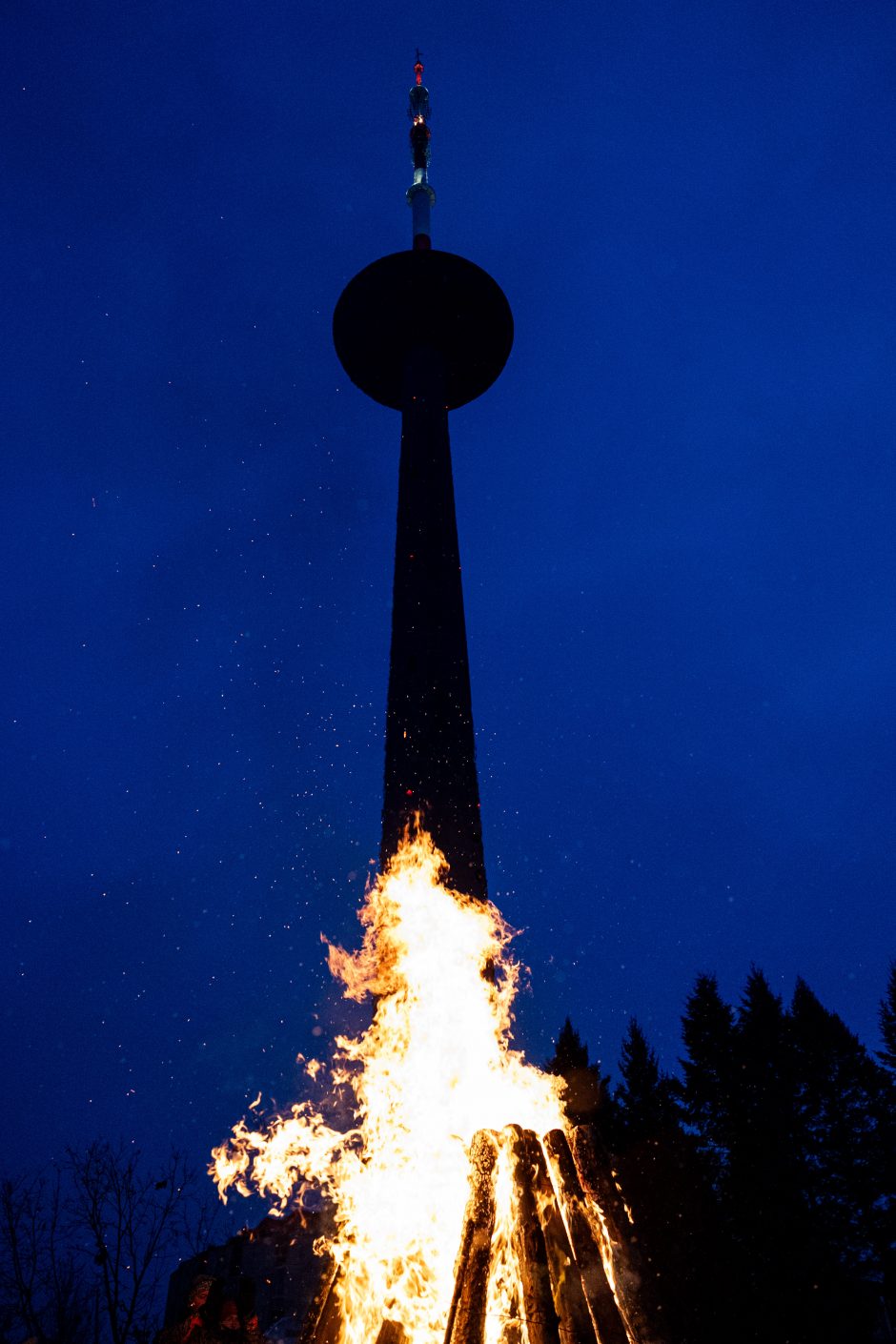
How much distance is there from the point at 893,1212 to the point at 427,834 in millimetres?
21330

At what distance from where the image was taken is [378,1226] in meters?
9.74

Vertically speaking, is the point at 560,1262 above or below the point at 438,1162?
below

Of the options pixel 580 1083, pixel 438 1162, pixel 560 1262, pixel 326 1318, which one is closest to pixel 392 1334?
pixel 326 1318

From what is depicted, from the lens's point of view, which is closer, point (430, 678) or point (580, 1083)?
point (430, 678)

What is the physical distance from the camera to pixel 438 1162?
10.4m

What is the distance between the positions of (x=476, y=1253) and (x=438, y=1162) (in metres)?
2.98

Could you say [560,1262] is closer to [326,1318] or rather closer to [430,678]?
[326,1318]

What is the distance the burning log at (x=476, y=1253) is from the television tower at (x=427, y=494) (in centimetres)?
940

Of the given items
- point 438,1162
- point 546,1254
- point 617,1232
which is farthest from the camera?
point 438,1162

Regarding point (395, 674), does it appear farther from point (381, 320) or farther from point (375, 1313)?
point (381, 320)

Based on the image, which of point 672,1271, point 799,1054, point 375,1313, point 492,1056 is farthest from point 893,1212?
point 375,1313

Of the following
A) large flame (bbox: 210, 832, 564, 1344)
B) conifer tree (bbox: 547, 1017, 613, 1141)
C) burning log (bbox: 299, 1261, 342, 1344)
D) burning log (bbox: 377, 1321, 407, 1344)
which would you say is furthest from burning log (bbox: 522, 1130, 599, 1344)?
conifer tree (bbox: 547, 1017, 613, 1141)

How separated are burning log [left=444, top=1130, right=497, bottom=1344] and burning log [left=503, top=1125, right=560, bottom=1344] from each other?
0.82 ft

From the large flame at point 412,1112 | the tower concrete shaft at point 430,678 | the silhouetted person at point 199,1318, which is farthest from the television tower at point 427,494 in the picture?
the silhouetted person at point 199,1318
